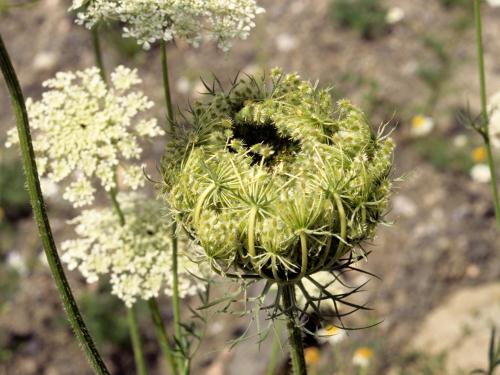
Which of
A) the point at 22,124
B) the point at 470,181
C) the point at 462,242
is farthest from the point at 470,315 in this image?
the point at 22,124

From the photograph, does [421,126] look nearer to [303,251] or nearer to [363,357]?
[363,357]

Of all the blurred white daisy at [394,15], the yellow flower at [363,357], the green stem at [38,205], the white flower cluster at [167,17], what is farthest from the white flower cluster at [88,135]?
the blurred white daisy at [394,15]

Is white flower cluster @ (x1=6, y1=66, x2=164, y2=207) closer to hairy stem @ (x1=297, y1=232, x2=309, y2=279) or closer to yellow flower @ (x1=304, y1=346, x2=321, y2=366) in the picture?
hairy stem @ (x1=297, y1=232, x2=309, y2=279)

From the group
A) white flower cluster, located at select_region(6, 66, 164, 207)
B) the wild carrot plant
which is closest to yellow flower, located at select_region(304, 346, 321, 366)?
the wild carrot plant

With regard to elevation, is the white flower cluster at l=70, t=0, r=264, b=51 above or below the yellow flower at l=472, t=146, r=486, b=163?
below

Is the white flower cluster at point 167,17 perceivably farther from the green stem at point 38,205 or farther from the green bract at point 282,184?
the green stem at point 38,205
